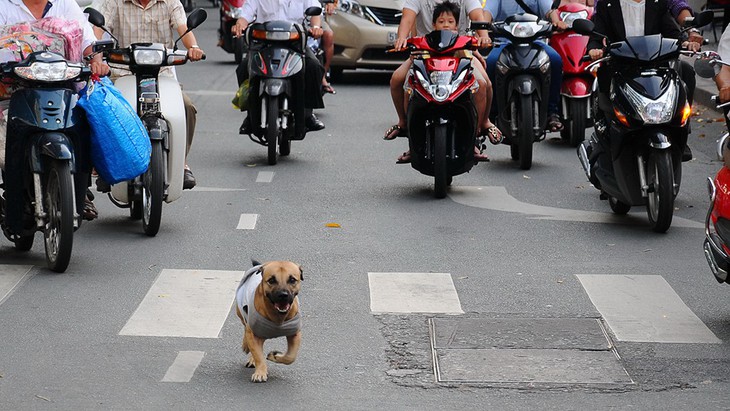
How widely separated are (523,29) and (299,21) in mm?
2246

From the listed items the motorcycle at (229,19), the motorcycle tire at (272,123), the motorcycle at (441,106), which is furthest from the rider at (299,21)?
the motorcycle at (229,19)

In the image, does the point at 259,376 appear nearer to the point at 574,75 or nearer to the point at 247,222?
the point at 247,222

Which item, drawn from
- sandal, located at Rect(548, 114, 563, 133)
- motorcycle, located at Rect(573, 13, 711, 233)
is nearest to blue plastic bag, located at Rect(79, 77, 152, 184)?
motorcycle, located at Rect(573, 13, 711, 233)

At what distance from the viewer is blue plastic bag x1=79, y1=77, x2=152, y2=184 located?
8.40 metres

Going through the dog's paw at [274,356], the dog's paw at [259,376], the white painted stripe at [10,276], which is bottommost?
the white painted stripe at [10,276]

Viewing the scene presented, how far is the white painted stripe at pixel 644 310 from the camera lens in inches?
277

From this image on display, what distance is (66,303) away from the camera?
24.8 ft

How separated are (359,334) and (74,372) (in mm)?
1502

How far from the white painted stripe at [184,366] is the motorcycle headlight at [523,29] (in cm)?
702

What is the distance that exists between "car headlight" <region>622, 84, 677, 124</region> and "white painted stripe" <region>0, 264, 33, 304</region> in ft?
14.0

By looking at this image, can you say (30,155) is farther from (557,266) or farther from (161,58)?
(557,266)

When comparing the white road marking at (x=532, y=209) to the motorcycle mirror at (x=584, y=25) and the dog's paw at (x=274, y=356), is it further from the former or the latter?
the dog's paw at (x=274, y=356)

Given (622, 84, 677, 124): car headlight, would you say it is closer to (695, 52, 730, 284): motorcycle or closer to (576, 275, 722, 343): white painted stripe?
(576, 275, 722, 343): white painted stripe

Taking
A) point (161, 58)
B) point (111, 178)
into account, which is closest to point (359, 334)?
point (111, 178)
